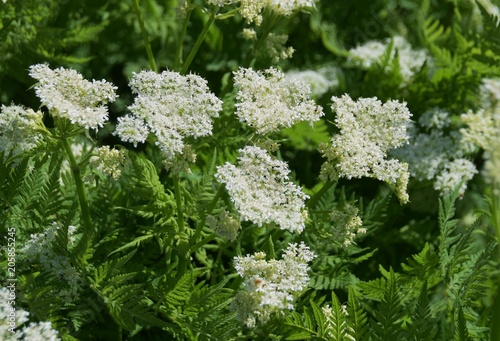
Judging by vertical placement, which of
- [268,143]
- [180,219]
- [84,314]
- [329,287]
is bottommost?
[329,287]

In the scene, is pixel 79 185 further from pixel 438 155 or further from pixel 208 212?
pixel 438 155

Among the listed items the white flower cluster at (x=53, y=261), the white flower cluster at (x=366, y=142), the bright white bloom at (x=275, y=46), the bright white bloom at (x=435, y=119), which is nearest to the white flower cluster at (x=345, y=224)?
the white flower cluster at (x=366, y=142)

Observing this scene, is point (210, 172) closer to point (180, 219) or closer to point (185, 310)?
point (180, 219)

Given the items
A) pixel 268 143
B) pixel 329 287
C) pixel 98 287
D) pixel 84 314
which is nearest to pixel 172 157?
pixel 268 143

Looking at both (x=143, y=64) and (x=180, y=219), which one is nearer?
(x=180, y=219)

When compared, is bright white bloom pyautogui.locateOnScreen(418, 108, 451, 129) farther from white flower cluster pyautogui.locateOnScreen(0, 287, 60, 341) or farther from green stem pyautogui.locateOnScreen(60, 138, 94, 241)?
white flower cluster pyautogui.locateOnScreen(0, 287, 60, 341)

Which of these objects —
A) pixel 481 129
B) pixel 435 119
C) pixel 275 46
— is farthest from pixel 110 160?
pixel 435 119

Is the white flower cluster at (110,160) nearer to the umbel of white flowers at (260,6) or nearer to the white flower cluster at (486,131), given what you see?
the umbel of white flowers at (260,6)
